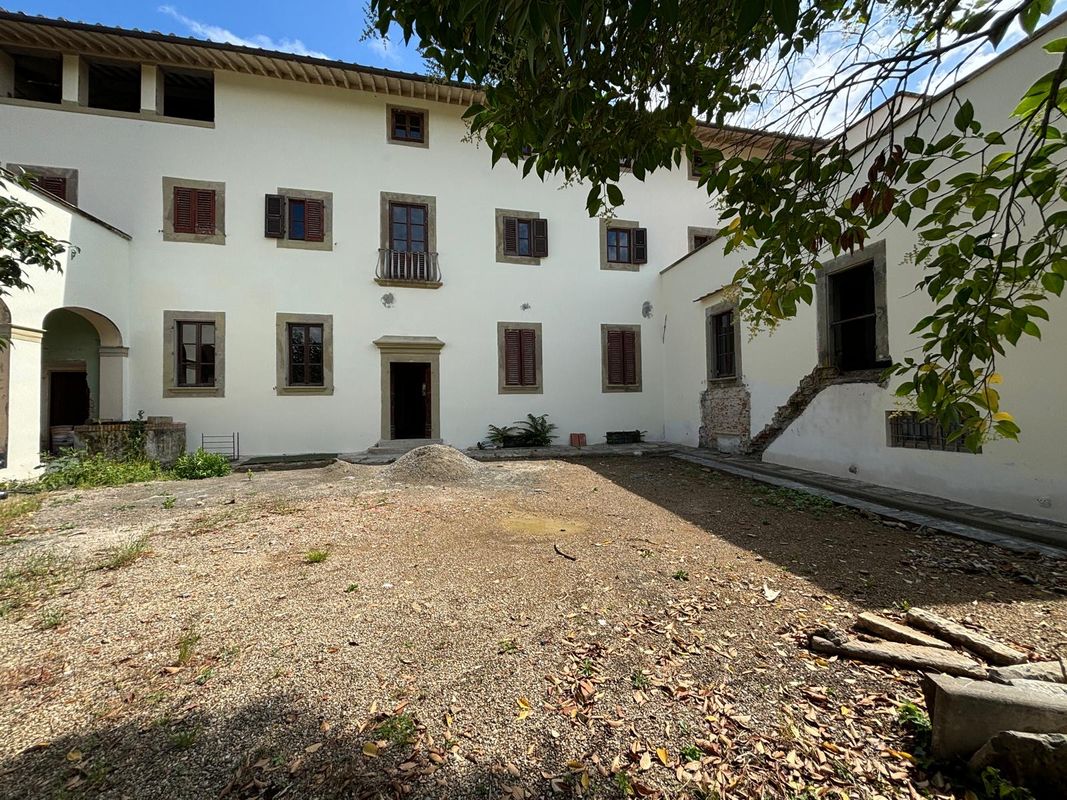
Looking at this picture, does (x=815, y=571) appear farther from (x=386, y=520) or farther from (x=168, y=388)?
(x=168, y=388)

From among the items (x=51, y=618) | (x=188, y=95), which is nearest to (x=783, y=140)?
(x=51, y=618)

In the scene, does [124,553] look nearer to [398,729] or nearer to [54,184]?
[398,729]

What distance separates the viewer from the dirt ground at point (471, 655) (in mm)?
1825

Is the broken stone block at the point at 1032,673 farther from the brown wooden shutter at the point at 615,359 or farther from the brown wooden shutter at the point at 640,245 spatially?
the brown wooden shutter at the point at 640,245

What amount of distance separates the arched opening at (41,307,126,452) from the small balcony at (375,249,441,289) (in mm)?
5562

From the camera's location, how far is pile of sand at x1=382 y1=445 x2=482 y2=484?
7.78 m

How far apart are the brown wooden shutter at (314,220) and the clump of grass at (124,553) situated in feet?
27.4

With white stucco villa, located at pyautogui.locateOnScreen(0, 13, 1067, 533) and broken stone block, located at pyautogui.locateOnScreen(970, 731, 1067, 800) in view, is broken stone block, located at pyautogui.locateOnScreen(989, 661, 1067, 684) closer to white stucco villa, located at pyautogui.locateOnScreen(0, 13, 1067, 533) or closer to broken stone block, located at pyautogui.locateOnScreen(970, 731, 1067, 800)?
broken stone block, located at pyautogui.locateOnScreen(970, 731, 1067, 800)

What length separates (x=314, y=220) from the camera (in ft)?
35.7

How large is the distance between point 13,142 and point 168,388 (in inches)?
228

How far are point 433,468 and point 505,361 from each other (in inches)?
185

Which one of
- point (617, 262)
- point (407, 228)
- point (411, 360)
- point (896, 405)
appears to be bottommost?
point (896, 405)

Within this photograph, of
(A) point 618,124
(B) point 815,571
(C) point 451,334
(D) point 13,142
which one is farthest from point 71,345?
(B) point 815,571

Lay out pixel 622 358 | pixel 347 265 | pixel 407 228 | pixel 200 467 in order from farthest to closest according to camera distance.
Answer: pixel 622 358, pixel 407 228, pixel 347 265, pixel 200 467
